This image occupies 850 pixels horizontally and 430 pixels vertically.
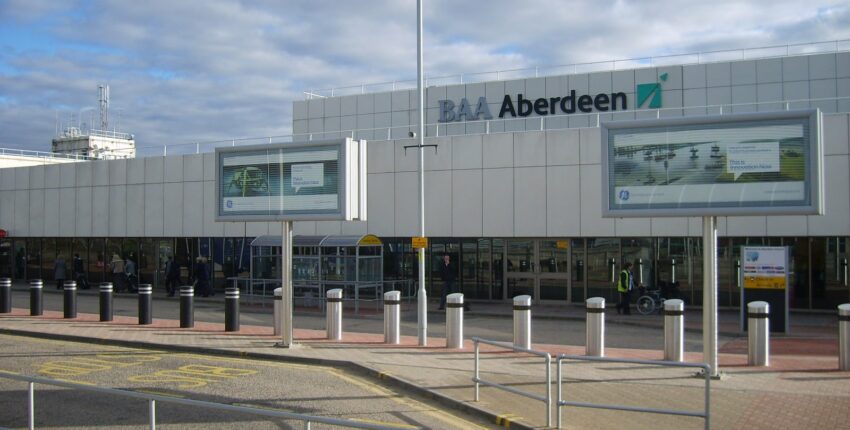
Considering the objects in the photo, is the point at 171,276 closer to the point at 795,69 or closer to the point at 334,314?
the point at 334,314

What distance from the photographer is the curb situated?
9.90 m

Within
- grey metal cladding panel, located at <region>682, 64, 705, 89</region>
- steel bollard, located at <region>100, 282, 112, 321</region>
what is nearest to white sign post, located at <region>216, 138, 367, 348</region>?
steel bollard, located at <region>100, 282, 112, 321</region>

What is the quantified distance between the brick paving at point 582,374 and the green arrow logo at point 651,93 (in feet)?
59.4

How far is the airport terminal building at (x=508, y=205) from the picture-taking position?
2484 cm

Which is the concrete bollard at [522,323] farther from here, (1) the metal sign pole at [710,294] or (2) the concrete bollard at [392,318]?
(1) the metal sign pole at [710,294]

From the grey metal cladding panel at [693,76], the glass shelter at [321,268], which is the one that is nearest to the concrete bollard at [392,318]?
the glass shelter at [321,268]

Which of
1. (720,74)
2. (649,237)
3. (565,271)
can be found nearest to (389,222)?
(565,271)

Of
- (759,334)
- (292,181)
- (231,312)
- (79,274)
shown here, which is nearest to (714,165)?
(759,334)

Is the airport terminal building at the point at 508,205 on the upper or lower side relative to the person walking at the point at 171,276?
upper

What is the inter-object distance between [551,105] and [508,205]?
12566 millimetres

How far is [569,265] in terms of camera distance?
1069 inches

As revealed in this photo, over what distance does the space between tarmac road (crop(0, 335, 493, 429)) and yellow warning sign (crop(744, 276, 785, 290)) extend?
10506 millimetres

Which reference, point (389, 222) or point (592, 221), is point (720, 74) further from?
point (389, 222)

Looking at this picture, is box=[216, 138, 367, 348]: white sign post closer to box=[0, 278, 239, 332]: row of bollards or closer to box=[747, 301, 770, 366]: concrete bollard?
box=[0, 278, 239, 332]: row of bollards
